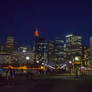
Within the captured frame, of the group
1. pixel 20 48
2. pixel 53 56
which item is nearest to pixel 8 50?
pixel 20 48

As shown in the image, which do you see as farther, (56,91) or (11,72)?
(11,72)

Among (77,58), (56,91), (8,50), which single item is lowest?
(56,91)

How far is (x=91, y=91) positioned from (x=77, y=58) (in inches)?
862

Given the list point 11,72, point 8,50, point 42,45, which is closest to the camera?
point 11,72

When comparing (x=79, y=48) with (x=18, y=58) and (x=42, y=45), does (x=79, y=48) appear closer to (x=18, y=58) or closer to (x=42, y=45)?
(x=42, y=45)

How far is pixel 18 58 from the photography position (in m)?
95.3

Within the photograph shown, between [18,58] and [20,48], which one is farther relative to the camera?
[20,48]

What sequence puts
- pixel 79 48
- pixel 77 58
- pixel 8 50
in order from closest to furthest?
pixel 77 58
pixel 8 50
pixel 79 48

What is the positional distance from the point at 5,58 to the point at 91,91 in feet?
194

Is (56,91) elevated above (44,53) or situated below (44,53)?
below

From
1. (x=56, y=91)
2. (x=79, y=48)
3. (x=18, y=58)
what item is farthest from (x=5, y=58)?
(x=79, y=48)

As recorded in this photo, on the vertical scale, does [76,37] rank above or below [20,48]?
above

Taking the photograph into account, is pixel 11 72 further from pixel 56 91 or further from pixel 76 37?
pixel 76 37

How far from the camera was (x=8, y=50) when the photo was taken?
360 ft
